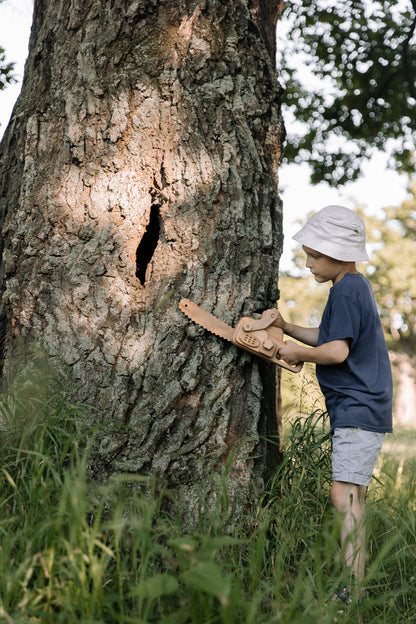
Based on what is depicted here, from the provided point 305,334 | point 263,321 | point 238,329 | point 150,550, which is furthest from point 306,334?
point 150,550

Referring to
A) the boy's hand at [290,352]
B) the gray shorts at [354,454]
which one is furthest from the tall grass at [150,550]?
the boy's hand at [290,352]

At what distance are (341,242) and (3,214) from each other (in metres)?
1.82

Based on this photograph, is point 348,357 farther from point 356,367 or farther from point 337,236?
point 337,236

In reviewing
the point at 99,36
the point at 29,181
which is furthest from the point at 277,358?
the point at 99,36

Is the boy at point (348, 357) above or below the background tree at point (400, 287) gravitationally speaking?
below

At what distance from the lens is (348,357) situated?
2.64 metres

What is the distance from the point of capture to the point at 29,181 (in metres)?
2.68

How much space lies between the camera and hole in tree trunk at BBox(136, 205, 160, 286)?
262cm

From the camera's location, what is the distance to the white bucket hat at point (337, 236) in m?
2.69

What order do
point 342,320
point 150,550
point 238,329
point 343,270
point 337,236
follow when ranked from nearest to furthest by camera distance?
point 150,550, point 238,329, point 342,320, point 337,236, point 343,270

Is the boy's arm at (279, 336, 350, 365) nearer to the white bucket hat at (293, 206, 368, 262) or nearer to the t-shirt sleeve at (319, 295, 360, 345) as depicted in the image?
the t-shirt sleeve at (319, 295, 360, 345)

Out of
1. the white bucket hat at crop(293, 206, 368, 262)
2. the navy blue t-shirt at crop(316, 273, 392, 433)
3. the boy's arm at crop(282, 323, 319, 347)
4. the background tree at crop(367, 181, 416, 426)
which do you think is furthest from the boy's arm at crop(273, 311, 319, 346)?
the background tree at crop(367, 181, 416, 426)

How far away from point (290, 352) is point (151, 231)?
3.00ft

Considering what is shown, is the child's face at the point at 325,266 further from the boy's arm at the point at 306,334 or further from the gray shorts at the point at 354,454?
the gray shorts at the point at 354,454
